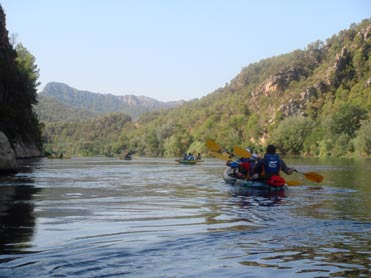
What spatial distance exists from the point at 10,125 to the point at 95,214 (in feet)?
144

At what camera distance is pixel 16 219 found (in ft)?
40.8

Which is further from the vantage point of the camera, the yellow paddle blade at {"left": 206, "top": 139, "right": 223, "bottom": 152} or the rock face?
the yellow paddle blade at {"left": 206, "top": 139, "right": 223, "bottom": 152}

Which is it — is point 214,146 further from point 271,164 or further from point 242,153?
point 271,164

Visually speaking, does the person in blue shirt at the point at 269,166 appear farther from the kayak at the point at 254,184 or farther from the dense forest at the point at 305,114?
the dense forest at the point at 305,114

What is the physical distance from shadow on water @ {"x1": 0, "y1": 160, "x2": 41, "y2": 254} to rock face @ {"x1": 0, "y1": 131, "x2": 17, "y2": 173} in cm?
731

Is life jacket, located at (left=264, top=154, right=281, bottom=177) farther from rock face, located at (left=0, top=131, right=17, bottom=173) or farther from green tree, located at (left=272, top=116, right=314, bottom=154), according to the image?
green tree, located at (left=272, top=116, right=314, bottom=154)

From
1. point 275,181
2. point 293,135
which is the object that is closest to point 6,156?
point 275,181

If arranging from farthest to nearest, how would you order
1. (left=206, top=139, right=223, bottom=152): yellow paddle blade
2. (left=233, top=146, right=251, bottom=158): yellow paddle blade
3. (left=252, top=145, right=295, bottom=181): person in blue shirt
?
(left=206, top=139, right=223, bottom=152): yellow paddle blade < (left=233, top=146, right=251, bottom=158): yellow paddle blade < (left=252, top=145, right=295, bottom=181): person in blue shirt

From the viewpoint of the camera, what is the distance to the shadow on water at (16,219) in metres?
9.13

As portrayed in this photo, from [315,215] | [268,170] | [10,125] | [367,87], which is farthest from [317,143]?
[315,215]

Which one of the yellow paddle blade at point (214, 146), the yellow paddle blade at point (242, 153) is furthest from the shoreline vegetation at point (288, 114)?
the yellow paddle blade at point (242, 153)

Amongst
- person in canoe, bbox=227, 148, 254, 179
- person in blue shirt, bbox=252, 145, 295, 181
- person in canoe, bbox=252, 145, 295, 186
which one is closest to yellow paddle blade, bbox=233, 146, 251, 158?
person in canoe, bbox=227, 148, 254, 179

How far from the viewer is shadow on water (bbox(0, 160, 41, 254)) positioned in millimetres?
9128

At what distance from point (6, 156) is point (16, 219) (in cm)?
1740
